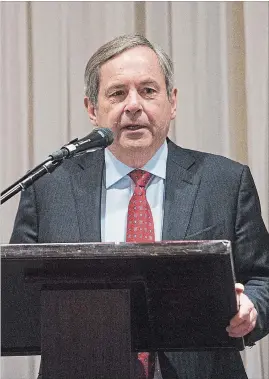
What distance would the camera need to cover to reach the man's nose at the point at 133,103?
1.89 m

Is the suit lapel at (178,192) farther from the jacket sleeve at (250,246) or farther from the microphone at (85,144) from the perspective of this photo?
the microphone at (85,144)

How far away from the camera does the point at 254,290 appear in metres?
1.69

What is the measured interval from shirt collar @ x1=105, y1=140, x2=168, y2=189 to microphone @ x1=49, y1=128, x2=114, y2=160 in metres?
0.45

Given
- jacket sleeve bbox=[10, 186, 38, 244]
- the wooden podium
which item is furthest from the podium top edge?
jacket sleeve bbox=[10, 186, 38, 244]

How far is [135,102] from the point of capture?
6.21 feet

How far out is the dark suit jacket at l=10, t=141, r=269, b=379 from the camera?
5.78ft

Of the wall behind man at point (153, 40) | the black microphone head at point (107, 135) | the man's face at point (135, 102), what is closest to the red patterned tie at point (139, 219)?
the man's face at point (135, 102)

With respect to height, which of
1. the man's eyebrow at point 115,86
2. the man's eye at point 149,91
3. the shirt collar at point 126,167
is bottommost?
the shirt collar at point 126,167

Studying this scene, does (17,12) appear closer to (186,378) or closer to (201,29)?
(201,29)

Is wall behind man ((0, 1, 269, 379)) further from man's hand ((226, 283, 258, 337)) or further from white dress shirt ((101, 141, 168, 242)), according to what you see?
man's hand ((226, 283, 258, 337))

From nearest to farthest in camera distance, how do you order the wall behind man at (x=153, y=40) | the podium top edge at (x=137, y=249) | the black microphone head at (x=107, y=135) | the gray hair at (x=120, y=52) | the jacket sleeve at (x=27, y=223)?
the podium top edge at (x=137, y=249)
the black microphone head at (x=107, y=135)
the jacket sleeve at (x=27, y=223)
the gray hair at (x=120, y=52)
the wall behind man at (x=153, y=40)

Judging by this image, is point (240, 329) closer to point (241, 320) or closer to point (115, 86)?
point (241, 320)

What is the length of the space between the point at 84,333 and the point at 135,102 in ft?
2.59

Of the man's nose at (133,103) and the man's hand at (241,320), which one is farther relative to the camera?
the man's nose at (133,103)
